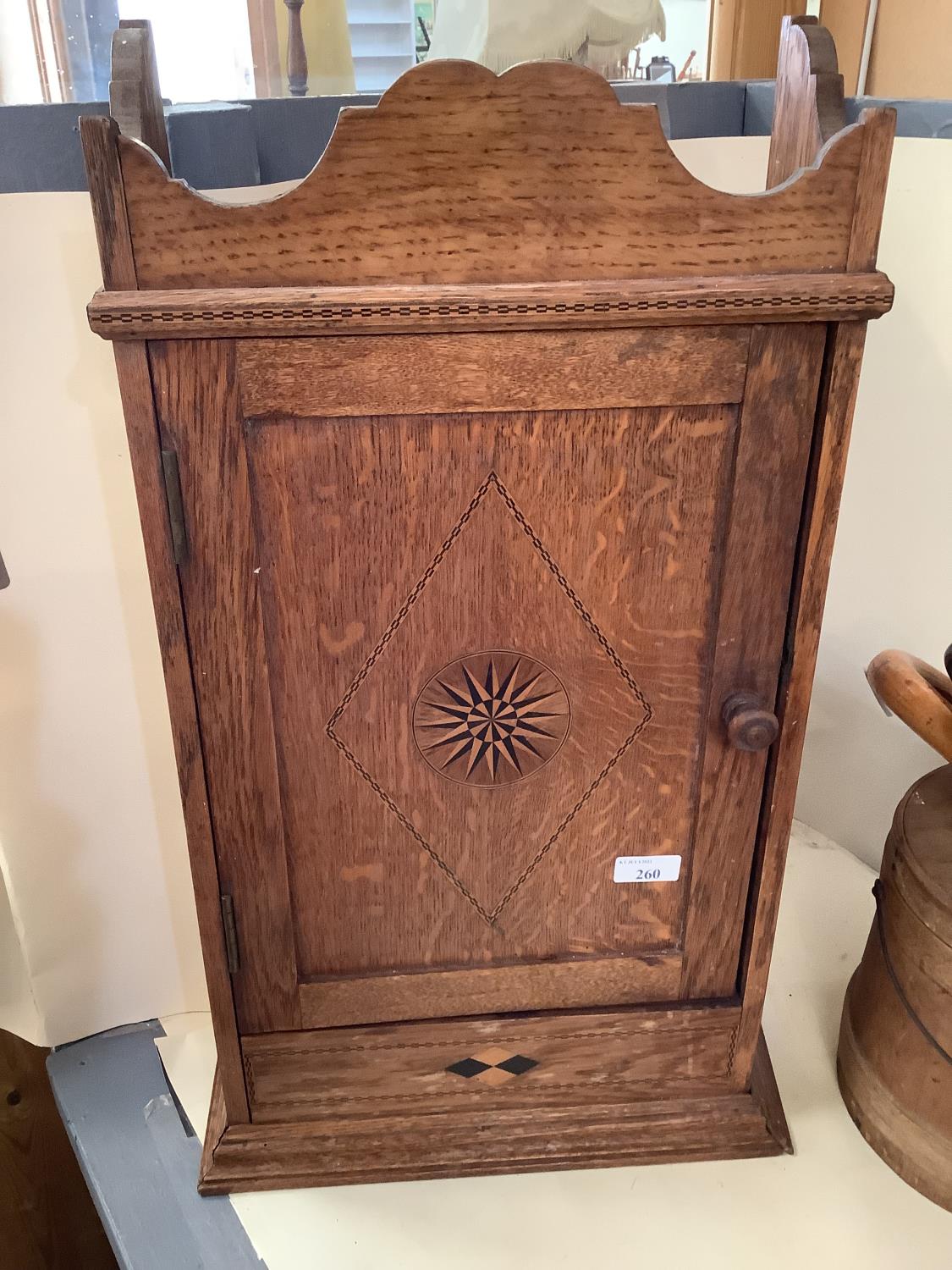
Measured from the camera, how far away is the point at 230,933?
96cm

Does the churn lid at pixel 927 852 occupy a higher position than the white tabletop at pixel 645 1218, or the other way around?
the churn lid at pixel 927 852

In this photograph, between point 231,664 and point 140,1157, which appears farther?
point 140,1157

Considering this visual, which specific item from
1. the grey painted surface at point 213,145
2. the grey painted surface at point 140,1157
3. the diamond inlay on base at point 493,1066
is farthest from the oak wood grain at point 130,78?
the grey painted surface at point 140,1157

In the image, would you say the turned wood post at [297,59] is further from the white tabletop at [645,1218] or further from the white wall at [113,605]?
the white tabletop at [645,1218]

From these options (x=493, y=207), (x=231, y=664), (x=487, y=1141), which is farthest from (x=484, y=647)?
(x=487, y=1141)

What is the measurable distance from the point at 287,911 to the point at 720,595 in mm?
497

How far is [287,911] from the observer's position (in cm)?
96

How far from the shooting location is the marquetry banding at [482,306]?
70 cm

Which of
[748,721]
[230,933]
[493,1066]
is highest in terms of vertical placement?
[748,721]

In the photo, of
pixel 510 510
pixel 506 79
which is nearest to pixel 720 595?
pixel 510 510

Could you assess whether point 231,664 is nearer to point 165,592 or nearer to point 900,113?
point 165,592

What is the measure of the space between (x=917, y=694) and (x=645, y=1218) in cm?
60

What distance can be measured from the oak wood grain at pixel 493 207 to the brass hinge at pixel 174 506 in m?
0.12

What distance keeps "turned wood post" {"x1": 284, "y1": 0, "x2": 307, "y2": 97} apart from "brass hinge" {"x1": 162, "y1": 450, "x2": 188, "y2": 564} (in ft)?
1.63
